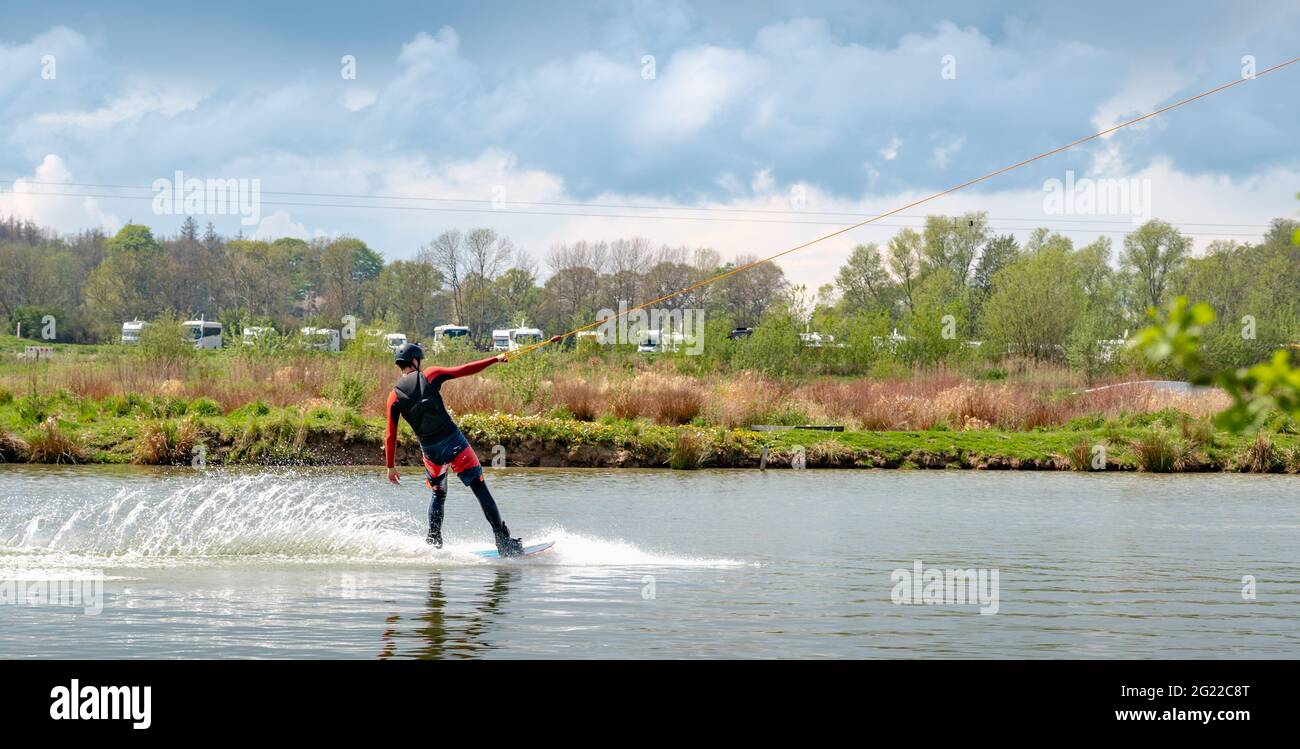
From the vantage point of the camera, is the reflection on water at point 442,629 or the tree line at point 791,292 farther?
the tree line at point 791,292

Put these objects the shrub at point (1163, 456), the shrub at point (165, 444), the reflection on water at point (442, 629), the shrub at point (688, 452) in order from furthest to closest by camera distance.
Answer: the shrub at point (1163, 456), the shrub at point (688, 452), the shrub at point (165, 444), the reflection on water at point (442, 629)

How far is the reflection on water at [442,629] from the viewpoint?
918 cm

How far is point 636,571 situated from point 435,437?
8.97 feet

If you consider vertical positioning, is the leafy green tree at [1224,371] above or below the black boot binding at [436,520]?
above

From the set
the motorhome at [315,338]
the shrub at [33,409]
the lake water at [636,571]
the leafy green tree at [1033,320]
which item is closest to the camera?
the lake water at [636,571]

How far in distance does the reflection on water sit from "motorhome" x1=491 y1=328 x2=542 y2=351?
5014 cm

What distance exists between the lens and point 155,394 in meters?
29.4

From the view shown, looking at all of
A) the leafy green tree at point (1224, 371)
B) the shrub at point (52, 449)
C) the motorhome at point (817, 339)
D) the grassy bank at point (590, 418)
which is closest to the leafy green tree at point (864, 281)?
the motorhome at point (817, 339)

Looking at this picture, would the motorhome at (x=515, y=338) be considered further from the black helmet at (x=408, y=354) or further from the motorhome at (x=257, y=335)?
the black helmet at (x=408, y=354)

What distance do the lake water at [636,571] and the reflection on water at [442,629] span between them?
1.6 inches

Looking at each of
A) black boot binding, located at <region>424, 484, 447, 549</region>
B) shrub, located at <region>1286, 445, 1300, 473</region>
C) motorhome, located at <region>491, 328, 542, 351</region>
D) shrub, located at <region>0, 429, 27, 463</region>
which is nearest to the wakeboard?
black boot binding, located at <region>424, 484, 447, 549</region>

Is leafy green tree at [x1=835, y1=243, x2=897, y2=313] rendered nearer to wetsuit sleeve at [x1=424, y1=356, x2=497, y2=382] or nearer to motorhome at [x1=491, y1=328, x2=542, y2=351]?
motorhome at [x1=491, y1=328, x2=542, y2=351]

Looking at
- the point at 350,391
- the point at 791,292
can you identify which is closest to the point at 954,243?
the point at 791,292
